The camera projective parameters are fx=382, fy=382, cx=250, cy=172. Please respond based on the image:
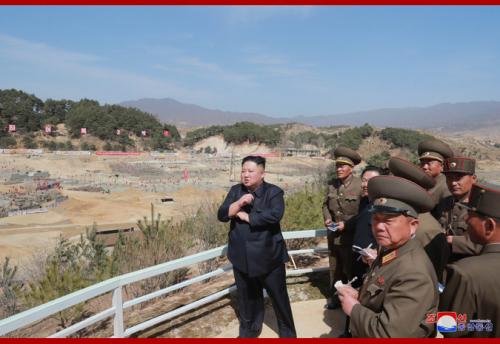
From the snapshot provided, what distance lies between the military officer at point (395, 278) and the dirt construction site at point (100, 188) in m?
6.65

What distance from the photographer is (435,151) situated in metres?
3.67

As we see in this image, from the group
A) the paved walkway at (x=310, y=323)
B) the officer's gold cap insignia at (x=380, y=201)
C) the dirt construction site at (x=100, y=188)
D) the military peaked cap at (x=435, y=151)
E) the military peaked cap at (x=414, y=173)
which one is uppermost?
the military peaked cap at (x=435, y=151)

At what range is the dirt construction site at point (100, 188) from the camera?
57.1 feet

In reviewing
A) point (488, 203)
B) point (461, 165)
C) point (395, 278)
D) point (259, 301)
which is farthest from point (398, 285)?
point (259, 301)

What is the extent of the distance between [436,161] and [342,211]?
1.10m

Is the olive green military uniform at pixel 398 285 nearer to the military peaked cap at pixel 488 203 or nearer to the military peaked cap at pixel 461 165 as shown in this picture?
the military peaked cap at pixel 488 203

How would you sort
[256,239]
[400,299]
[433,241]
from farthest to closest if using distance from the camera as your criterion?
[256,239]
[433,241]
[400,299]

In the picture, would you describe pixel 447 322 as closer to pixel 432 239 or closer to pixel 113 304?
pixel 432 239

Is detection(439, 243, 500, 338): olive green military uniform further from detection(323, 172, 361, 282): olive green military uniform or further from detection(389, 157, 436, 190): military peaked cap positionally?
detection(323, 172, 361, 282): olive green military uniform

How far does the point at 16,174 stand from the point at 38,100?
32.9 m

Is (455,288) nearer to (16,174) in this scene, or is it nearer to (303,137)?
(16,174)

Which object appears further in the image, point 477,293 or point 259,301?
point 259,301

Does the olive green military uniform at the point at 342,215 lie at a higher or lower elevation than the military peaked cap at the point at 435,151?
lower

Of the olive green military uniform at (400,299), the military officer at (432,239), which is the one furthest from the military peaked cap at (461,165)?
the olive green military uniform at (400,299)
